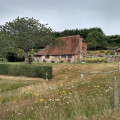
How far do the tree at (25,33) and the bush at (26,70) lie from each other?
4189 millimetres

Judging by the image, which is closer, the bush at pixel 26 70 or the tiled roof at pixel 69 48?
the bush at pixel 26 70

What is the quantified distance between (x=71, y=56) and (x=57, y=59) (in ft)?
14.3

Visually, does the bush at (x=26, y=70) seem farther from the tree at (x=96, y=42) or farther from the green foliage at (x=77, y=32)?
the green foliage at (x=77, y=32)

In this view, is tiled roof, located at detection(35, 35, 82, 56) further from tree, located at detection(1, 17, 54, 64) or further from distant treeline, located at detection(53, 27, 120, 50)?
distant treeline, located at detection(53, 27, 120, 50)

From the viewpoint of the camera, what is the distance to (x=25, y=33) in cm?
2222

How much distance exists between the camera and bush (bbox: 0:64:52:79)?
17.0 metres

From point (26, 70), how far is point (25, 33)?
6998 mm

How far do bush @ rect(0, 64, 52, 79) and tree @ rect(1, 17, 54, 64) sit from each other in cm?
419

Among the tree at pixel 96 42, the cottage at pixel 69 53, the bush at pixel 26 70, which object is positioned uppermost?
the tree at pixel 96 42

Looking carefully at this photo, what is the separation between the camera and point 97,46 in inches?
2435

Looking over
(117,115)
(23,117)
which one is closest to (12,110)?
(23,117)

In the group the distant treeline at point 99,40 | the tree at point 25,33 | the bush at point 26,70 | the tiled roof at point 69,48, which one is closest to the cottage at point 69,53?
the tiled roof at point 69,48

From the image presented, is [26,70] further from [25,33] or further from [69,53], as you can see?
[69,53]

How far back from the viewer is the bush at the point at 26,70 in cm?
1697
